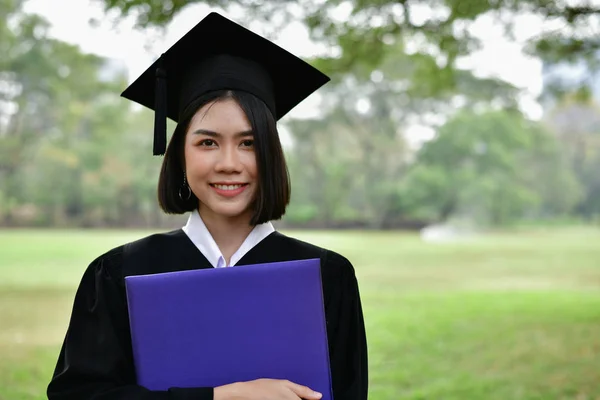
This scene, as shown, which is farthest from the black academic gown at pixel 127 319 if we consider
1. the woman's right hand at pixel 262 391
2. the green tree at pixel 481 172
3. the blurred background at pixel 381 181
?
the green tree at pixel 481 172

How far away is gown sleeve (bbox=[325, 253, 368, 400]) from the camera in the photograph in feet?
4.29

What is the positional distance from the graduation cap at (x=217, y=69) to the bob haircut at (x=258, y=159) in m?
0.03

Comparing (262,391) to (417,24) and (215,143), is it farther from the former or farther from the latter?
(417,24)

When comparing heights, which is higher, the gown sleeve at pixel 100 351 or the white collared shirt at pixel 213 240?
the white collared shirt at pixel 213 240

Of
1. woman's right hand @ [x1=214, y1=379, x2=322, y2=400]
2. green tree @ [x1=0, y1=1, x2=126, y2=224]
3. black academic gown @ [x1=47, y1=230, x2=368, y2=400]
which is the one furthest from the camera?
green tree @ [x1=0, y1=1, x2=126, y2=224]

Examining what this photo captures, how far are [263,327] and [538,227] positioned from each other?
1106 centimetres

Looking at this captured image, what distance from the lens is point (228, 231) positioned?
53.9 inches

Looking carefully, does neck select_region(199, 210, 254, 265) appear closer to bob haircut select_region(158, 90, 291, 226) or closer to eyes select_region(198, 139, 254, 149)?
bob haircut select_region(158, 90, 291, 226)

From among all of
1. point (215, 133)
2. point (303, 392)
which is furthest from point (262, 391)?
point (215, 133)

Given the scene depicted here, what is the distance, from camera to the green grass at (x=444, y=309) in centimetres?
601

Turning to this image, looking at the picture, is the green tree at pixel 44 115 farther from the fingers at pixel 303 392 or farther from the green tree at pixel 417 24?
the fingers at pixel 303 392

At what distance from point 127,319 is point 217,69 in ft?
1.67

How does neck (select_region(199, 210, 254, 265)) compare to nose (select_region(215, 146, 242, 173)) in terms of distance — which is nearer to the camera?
nose (select_region(215, 146, 242, 173))

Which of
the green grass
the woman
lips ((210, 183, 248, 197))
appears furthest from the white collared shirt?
the green grass
